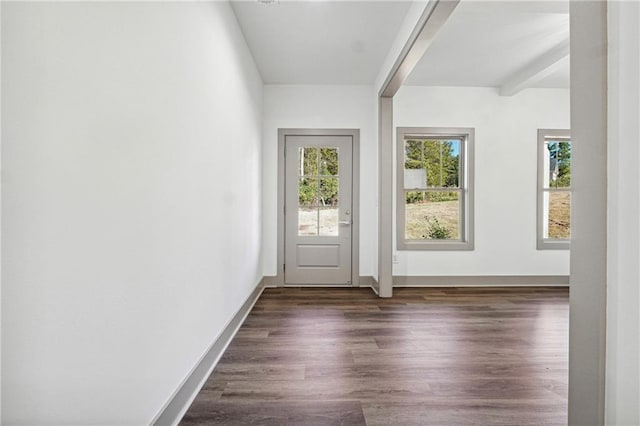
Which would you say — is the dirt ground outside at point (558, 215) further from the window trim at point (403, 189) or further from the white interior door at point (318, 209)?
the white interior door at point (318, 209)

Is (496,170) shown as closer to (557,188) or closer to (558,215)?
(557,188)

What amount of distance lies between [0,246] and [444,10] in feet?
8.63

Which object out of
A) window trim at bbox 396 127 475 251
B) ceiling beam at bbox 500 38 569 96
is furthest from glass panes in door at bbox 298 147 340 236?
ceiling beam at bbox 500 38 569 96

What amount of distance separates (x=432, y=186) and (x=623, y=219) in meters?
4.26

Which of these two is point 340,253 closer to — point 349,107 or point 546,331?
point 349,107

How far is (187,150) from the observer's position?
1868mm

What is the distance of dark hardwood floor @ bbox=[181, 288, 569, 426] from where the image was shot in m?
1.76

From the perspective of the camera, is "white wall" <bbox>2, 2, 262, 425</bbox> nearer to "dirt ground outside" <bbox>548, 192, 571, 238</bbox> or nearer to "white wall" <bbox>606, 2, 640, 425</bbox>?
"white wall" <bbox>606, 2, 640, 425</bbox>

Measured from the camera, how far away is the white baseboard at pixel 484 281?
479cm

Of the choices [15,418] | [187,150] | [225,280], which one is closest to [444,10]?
[187,150]

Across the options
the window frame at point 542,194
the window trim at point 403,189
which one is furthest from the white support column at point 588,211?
the window frame at point 542,194

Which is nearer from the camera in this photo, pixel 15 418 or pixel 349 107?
pixel 15 418

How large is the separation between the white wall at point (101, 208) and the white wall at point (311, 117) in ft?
8.45

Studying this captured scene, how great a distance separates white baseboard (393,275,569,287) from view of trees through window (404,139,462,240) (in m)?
0.60
